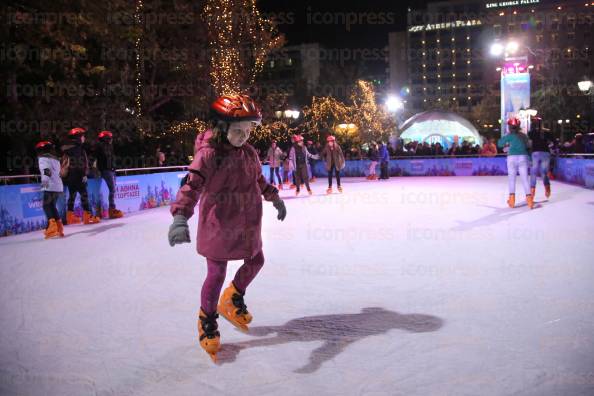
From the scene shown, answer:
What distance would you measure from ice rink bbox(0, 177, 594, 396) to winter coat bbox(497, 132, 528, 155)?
106 inches

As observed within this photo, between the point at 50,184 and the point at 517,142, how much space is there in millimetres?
8365

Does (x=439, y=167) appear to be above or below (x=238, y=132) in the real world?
below

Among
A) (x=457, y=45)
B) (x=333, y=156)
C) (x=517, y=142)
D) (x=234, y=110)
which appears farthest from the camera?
(x=457, y=45)

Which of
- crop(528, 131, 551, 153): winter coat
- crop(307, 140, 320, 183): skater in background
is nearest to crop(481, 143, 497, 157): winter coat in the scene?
crop(307, 140, 320, 183): skater in background

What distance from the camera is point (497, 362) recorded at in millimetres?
3164

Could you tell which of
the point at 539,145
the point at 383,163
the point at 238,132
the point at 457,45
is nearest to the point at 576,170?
the point at 539,145

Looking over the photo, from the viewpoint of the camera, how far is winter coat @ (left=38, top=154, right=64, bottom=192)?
9273mm

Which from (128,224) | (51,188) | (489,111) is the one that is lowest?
(128,224)

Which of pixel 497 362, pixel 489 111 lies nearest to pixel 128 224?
pixel 497 362

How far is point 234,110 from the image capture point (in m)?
3.39

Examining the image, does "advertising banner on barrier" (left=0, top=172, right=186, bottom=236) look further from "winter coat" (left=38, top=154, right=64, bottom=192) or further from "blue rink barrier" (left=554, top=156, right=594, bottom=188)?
"blue rink barrier" (left=554, top=156, right=594, bottom=188)

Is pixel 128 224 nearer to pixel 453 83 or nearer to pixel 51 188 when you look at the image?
pixel 51 188

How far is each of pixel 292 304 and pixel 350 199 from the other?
9992mm

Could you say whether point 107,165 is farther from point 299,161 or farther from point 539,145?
point 539,145
